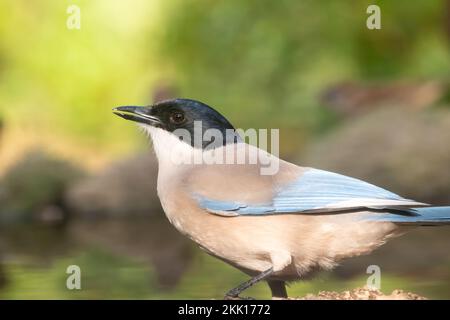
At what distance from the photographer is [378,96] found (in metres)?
9.37

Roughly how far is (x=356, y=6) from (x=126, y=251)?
204 inches

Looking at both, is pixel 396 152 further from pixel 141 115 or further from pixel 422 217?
pixel 422 217

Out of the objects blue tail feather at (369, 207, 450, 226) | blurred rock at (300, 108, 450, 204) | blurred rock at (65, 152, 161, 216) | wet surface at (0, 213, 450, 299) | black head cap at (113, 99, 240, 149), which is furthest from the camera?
blurred rock at (65, 152, 161, 216)

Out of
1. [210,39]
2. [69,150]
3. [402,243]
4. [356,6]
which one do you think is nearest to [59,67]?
[69,150]

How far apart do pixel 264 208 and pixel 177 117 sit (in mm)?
428

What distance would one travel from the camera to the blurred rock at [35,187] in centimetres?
786

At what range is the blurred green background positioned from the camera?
779cm

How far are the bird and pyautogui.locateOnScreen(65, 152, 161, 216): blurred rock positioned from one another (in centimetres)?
489

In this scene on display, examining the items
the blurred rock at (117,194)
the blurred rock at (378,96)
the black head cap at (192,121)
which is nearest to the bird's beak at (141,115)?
the black head cap at (192,121)

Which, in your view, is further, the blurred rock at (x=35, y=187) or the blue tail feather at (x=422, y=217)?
the blurred rock at (x=35, y=187)

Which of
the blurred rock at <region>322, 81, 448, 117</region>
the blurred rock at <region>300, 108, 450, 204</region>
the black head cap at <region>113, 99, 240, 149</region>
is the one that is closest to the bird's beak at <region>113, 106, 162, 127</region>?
the black head cap at <region>113, 99, 240, 149</region>

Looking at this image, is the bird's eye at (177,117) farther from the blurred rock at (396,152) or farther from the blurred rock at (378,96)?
the blurred rock at (378,96)

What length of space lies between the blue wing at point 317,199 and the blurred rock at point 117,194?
504cm

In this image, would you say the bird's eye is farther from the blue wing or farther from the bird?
the blue wing
